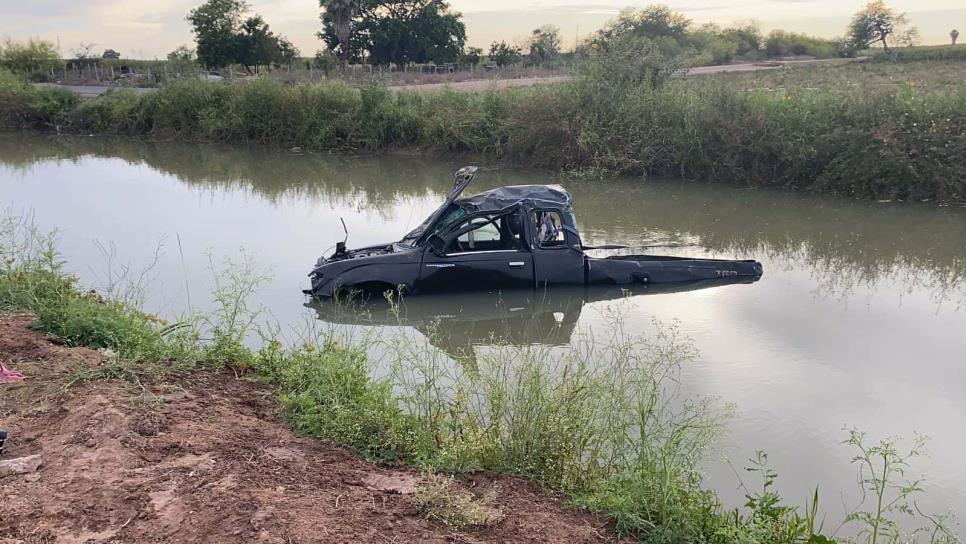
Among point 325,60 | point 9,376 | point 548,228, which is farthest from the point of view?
point 325,60

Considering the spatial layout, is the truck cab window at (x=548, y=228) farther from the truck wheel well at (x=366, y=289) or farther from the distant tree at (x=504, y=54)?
the distant tree at (x=504, y=54)

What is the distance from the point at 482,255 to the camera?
1044 centimetres

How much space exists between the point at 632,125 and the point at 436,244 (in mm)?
12945

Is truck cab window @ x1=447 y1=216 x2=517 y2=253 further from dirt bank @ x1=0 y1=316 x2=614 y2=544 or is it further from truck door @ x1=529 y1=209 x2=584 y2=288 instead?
dirt bank @ x1=0 y1=316 x2=614 y2=544

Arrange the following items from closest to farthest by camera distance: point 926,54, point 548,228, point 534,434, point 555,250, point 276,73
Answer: point 534,434
point 555,250
point 548,228
point 276,73
point 926,54

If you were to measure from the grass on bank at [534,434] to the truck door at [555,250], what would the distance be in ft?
10.8

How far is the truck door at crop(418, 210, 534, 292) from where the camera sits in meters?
10.4

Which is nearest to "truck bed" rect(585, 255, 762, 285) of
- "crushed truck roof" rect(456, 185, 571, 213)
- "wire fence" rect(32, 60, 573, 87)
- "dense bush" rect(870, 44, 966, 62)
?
"crushed truck roof" rect(456, 185, 571, 213)

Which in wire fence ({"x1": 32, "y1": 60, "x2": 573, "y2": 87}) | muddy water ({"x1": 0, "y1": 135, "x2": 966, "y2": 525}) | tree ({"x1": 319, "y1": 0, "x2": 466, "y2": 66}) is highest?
tree ({"x1": 319, "y1": 0, "x2": 466, "y2": 66})

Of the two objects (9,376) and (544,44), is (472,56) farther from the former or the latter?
(9,376)

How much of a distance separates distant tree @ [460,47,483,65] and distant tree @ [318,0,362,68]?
9029 millimetres

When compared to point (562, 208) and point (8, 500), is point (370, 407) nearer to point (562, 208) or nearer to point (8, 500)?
point (8, 500)

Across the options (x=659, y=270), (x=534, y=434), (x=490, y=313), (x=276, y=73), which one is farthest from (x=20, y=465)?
(x=276, y=73)

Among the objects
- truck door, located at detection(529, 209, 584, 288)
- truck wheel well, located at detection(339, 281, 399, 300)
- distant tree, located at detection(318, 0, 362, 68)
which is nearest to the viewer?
truck wheel well, located at detection(339, 281, 399, 300)
